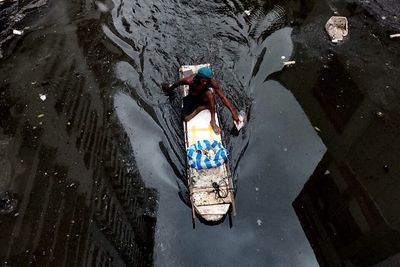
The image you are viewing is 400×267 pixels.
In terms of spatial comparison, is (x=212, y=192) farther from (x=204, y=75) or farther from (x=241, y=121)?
(x=204, y=75)

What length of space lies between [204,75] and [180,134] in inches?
65.3

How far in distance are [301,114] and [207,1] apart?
4.30 meters

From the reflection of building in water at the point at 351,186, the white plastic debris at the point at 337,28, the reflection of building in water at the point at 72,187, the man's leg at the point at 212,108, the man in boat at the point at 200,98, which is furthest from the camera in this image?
the white plastic debris at the point at 337,28

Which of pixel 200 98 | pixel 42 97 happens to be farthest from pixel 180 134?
pixel 42 97

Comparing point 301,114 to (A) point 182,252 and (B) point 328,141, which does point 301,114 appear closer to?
(B) point 328,141

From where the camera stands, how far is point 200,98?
7758 millimetres

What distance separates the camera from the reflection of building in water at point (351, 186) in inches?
281

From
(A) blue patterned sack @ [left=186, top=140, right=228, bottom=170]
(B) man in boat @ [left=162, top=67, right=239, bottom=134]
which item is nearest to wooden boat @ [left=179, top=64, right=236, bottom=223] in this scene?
(A) blue patterned sack @ [left=186, top=140, right=228, bottom=170]

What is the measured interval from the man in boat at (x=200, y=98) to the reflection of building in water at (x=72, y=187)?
152 cm

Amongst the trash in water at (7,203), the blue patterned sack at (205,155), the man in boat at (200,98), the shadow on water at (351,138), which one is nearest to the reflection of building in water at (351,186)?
the shadow on water at (351,138)

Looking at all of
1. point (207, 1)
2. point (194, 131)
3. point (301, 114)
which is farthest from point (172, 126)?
point (207, 1)

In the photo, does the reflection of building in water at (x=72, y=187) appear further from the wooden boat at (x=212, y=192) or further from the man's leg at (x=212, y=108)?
the man's leg at (x=212, y=108)

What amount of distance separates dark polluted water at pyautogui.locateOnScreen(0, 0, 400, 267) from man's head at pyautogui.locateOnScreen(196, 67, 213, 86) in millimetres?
1454

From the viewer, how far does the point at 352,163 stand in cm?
812
